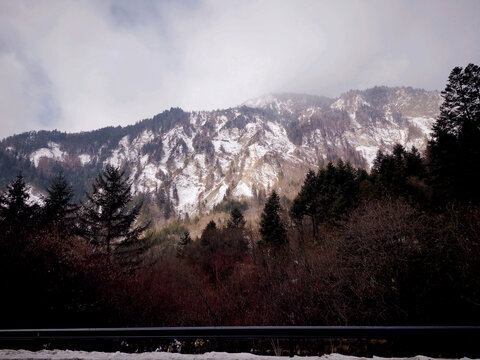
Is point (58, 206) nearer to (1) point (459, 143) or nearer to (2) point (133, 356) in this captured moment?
(2) point (133, 356)

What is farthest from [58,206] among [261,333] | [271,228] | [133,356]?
[261,333]

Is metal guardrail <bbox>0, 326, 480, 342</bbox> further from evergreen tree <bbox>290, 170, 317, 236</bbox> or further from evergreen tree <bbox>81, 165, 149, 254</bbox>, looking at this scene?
evergreen tree <bbox>290, 170, 317, 236</bbox>

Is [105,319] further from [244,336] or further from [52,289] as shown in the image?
[244,336]

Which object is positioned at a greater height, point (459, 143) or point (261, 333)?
point (459, 143)

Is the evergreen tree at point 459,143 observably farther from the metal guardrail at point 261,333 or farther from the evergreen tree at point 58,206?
the evergreen tree at point 58,206

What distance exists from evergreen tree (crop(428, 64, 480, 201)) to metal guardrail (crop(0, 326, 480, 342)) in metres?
24.9

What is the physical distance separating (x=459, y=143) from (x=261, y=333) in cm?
2816

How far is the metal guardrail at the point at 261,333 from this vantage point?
11.3ft

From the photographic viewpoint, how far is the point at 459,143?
22922 millimetres

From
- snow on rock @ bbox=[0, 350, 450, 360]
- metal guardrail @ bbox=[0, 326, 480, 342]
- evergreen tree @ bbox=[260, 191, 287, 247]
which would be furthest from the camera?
evergreen tree @ bbox=[260, 191, 287, 247]

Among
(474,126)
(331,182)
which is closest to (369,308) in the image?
(474,126)

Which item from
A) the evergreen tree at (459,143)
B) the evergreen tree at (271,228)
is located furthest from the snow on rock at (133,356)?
the evergreen tree at (271,228)

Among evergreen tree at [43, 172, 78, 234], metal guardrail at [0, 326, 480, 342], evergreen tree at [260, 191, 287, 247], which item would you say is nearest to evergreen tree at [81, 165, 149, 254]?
evergreen tree at [43, 172, 78, 234]

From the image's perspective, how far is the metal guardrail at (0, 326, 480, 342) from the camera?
11.3 feet
